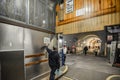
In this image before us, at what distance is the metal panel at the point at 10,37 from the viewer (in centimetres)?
276

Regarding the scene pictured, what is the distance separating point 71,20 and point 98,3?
1.64 meters

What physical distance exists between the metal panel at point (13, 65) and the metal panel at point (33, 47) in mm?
310

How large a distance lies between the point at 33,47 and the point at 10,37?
3.75 feet

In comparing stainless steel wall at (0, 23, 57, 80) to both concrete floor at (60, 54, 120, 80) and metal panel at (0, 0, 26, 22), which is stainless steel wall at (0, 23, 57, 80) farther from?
Answer: concrete floor at (60, 54, 120, 80)

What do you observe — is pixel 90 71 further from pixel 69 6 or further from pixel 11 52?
pixel 11 52

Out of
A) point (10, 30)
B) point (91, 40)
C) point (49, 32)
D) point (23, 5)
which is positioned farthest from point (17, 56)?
point (91, 40)

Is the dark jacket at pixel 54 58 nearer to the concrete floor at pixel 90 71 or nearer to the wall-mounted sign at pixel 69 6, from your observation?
the concrete floor at pixel 90 71

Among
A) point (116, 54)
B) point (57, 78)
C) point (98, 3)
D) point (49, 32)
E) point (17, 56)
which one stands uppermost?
point (98, 3)

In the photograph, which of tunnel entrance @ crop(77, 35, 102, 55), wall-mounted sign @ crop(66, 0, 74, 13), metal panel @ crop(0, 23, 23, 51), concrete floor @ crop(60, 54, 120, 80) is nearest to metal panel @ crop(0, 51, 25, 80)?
metal panel @ crop(0, 23, 23, 51)

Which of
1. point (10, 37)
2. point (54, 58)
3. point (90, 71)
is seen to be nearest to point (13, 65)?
point (10, 37)

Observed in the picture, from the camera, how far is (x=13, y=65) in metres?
3.04

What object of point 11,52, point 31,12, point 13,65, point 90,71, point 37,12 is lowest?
point 90,71

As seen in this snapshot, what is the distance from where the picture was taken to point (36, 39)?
13.9ft

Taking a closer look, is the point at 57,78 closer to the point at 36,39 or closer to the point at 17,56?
the point at 36,39
